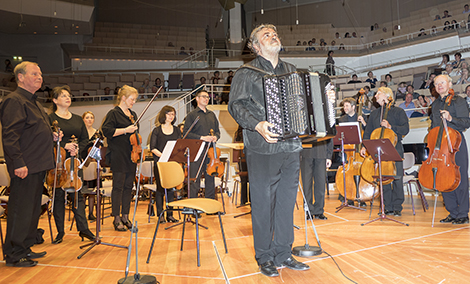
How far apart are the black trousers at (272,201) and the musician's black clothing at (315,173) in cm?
208

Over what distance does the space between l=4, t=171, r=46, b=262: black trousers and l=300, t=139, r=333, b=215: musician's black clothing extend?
2.91 m

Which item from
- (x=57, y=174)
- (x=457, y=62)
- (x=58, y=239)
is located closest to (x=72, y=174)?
(x=57, y=174)

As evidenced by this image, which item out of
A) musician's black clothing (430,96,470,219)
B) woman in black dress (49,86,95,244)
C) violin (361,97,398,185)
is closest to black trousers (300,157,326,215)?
violin (361,97,398,185)

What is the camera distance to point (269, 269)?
2.29 metres

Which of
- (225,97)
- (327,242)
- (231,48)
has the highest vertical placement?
(231,48)

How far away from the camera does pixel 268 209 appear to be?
234 cm

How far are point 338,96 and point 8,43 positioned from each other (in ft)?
47.8

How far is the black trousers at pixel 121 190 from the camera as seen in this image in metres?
3.88

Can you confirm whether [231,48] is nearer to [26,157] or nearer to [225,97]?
[225,97]

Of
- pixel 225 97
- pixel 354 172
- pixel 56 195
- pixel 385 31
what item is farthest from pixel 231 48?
pixel 56 195

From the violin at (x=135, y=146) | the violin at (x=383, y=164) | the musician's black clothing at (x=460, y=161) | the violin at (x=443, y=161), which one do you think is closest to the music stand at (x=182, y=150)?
the violin at (x=135, y=146)

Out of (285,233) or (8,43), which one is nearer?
(285,233)

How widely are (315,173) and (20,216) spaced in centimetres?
319

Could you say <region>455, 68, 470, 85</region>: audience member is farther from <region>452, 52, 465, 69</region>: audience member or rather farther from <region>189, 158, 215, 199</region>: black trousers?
<region>189, 158, 215, 199</region>: black trousers
